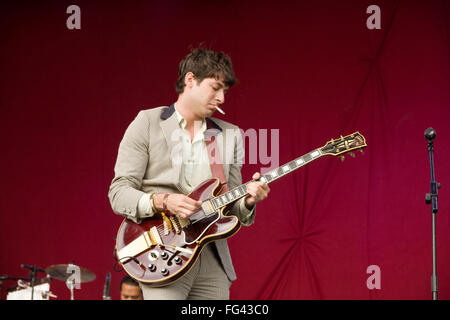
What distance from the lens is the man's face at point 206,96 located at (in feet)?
Result: 9.23

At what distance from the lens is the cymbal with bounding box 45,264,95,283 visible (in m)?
5.33

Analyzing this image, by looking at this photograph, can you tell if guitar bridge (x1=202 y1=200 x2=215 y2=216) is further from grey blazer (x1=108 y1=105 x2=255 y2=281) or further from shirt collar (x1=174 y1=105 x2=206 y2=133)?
shirt collar (x1=174 y1=105 x2=206 y2=133)

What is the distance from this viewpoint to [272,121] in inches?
225

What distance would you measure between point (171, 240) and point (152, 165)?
34 centimetres

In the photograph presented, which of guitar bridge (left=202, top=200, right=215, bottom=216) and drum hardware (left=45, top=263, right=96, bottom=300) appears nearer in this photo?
guitar bridge (left=202, top=200, right=215, bottom=216)

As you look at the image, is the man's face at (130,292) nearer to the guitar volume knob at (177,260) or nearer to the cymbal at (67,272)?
the cymbal at (67,272)

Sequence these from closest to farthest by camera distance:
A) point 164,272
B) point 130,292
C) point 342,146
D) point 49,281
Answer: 1. point 164,272
2. point 342,146
3. point 130,292
4. point 49,281

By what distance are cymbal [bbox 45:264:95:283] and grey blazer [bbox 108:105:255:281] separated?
2847mm

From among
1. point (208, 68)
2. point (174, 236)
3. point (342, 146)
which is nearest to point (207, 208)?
point (174, 236)

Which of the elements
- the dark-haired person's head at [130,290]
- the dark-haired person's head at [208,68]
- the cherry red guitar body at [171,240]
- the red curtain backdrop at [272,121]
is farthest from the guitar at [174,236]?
the red curtain backdrop at [272,121]

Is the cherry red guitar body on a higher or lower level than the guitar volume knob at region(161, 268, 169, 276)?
higher

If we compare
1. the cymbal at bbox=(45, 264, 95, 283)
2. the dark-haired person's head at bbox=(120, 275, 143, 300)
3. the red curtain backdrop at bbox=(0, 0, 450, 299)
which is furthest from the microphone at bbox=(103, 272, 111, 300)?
the dark-haired person's head at bbox=(120, 275, 143, 300)

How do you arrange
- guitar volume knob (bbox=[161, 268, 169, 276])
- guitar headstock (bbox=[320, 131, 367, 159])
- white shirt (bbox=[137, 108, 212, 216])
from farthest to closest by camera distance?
guitar headstock (bbox=[320, 131, 367, 159])
white shirt (bbox=[137, 108, 212, 216])
guitar volume knob (bbox=[161, 268, 169, 276])

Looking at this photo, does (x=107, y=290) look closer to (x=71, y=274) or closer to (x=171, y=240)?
(x=71, y=274)
